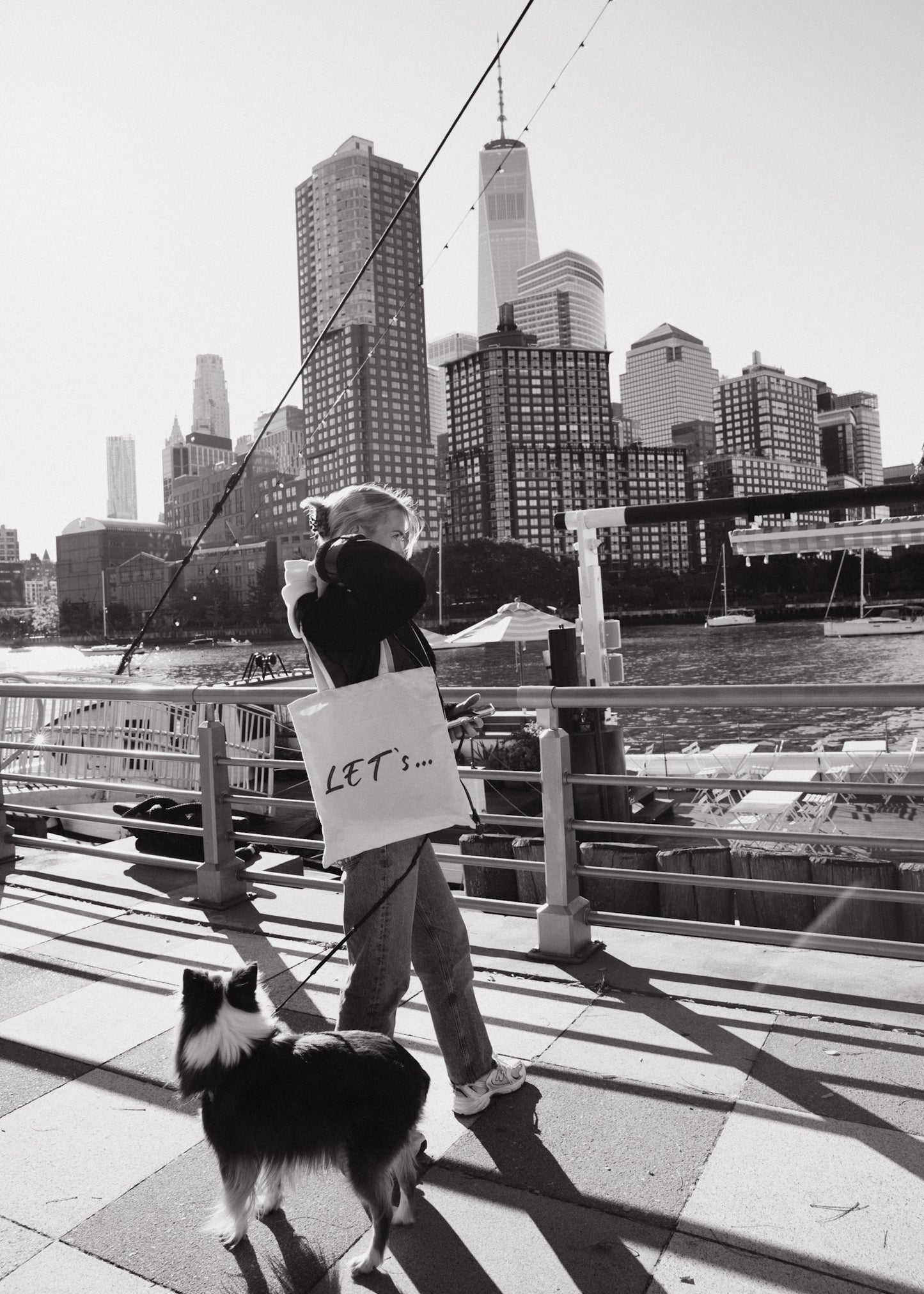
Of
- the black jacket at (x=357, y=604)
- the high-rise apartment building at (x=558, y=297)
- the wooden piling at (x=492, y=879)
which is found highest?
the high-rise apartment building at (x=558, y=297)

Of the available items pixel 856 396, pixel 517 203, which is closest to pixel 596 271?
pixel 517 203

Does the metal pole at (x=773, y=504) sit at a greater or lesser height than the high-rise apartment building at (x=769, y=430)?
lesser

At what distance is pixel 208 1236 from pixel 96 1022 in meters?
1.46

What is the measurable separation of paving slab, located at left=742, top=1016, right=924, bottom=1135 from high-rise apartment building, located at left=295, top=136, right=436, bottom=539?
27.0 feet

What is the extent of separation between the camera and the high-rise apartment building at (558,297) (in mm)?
187500

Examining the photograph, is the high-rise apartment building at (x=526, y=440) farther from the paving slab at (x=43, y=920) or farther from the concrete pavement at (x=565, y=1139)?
the concrete pavement at (x=565, y=1139)

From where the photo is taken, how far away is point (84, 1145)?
8.55 feet

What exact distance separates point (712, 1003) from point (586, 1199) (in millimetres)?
1282

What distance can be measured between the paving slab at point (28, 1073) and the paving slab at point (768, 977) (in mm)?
1868

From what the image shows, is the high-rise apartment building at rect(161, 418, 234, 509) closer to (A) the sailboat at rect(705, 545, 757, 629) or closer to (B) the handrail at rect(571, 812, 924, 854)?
(A) the sailboat at rect(705, 545, 757, 629)

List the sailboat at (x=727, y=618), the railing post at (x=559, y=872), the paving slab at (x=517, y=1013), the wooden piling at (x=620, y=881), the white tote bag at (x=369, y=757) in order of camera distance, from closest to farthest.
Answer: the white tote bag at (x=369, y=757)
the paving slab at (x=517, y=1013)
the railing post at (x=559, y=872)
the wooden piling at (x=620, y=881)
the sailboat at (x=727, y=618)

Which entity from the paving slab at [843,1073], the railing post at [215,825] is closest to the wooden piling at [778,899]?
the paving slab at [843,1073]

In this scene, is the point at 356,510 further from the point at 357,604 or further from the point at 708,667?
the point at 708,667

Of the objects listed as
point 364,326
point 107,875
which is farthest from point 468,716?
point 364,326
